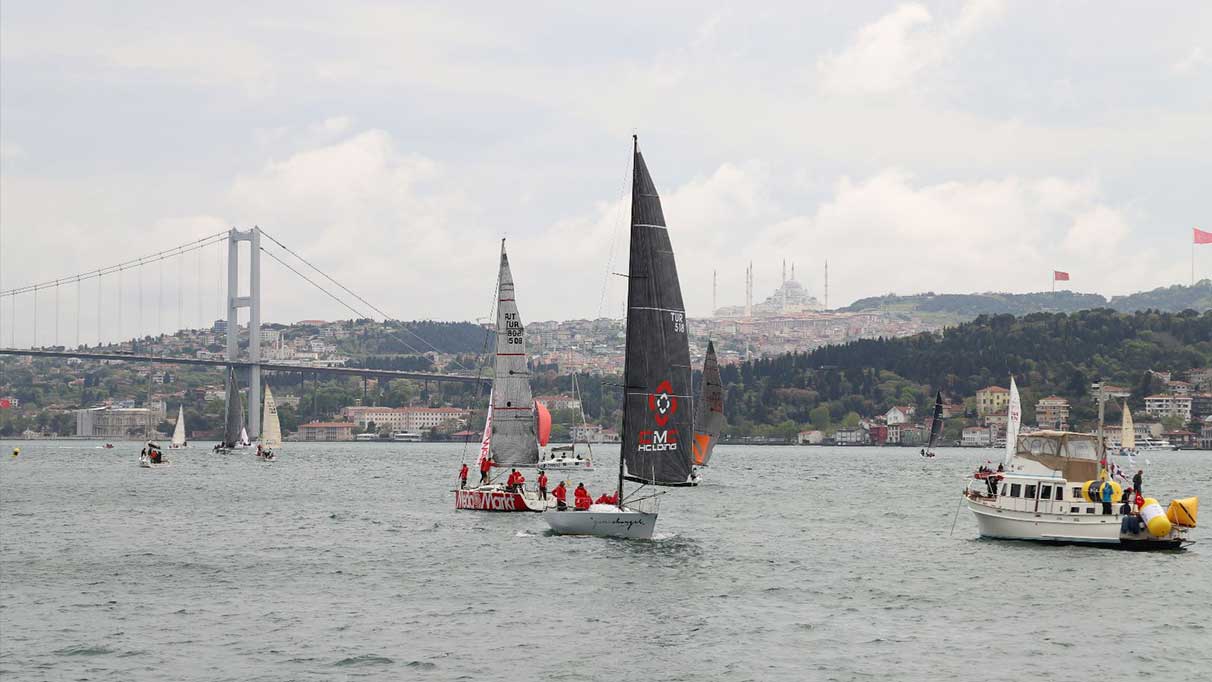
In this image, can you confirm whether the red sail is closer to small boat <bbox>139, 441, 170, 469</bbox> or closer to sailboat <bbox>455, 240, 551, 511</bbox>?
sailboat <bbox>455, 240, 551, 511</bbox>

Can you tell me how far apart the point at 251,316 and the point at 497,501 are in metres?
80.1

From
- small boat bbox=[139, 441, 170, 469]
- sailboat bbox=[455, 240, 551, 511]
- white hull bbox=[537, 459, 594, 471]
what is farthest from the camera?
small boat bbox=[139, 441, 170, 469]

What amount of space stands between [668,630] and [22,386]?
18784cm

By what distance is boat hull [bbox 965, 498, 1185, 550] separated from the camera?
1115 inches

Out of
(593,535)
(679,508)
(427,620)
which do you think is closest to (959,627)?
(427,620)

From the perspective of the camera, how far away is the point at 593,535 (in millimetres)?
28234

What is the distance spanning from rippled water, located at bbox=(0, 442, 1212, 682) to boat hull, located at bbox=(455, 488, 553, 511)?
15.4 inches

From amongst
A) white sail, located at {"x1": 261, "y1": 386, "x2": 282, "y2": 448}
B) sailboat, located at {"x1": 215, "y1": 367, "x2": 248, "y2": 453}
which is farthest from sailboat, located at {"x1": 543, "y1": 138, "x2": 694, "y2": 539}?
sailboat, located at {"x1": 215, "y1": 367, "x2": 248, "y2": 453}

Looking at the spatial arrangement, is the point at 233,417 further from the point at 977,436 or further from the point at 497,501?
the point at 977,436

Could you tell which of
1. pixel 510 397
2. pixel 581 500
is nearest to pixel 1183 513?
pixel 581 500

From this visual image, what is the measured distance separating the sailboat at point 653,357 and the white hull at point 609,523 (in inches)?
35.8

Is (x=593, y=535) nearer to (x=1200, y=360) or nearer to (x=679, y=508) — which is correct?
(x=679, y=508)

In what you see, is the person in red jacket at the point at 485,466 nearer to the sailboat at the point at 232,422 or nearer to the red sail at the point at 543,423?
the red sail at the point at 543,423

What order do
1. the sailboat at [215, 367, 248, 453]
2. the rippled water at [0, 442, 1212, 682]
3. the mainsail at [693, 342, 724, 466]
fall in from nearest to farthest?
the rippled water at [0, 442, 1212, 682], the mainsail at [693, 342, 724, 466], the sailboat at [215, 367, 248, 453]
